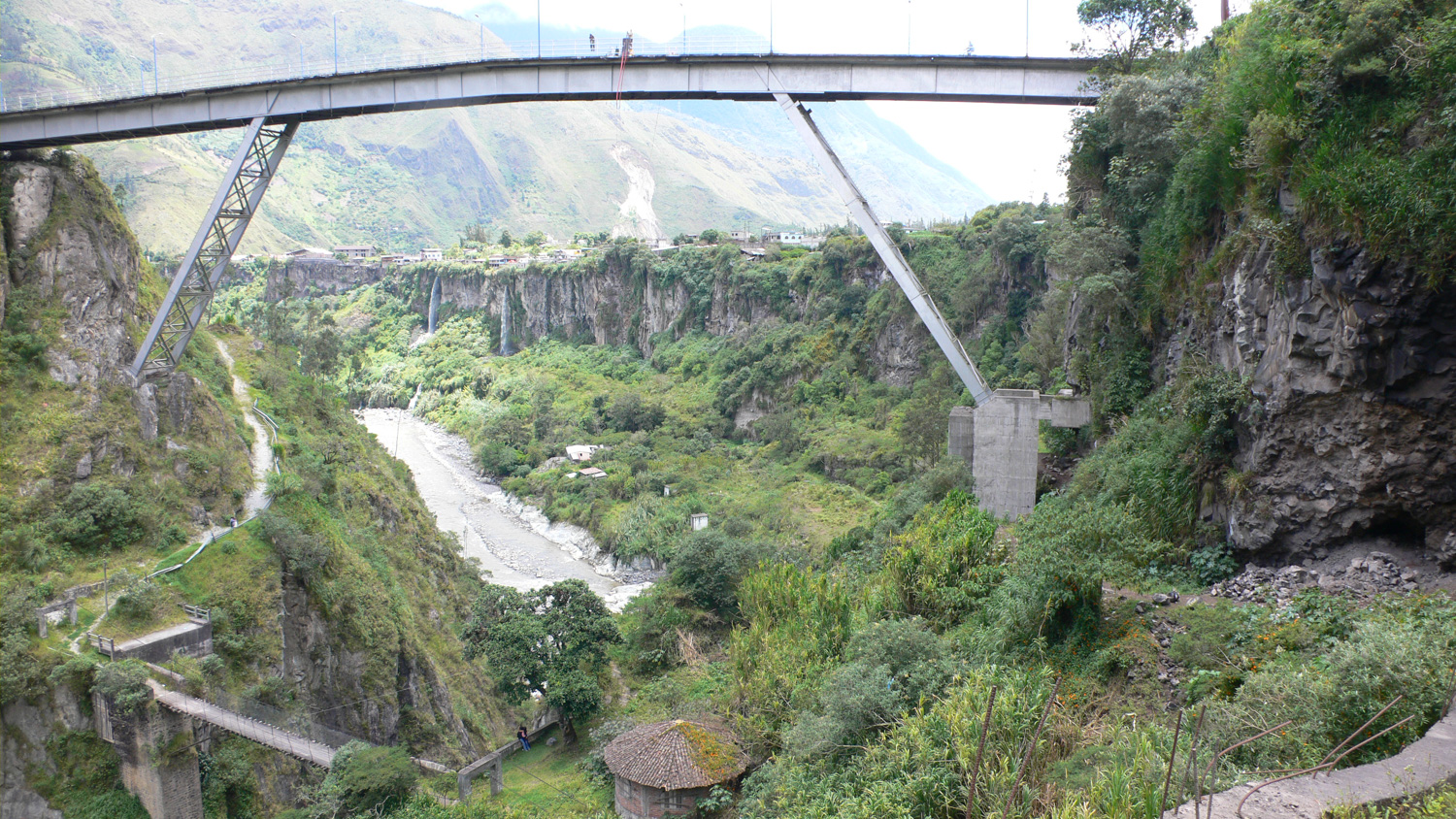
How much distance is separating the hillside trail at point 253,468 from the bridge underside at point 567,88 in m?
10.1

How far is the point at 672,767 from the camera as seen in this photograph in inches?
527

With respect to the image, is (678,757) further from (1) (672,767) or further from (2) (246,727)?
(2) (246,727)

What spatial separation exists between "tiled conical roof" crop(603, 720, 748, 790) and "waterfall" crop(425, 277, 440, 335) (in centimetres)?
7497

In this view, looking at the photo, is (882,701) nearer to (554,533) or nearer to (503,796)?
(503,796)

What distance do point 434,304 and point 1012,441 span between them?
76.4 m

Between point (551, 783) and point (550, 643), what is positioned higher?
point (550, 643)

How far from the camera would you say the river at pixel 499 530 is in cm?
3397

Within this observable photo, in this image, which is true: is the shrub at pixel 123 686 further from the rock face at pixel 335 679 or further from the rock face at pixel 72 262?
the rock face at pixel 72 262

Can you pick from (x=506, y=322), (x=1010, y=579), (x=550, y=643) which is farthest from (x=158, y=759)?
(x=506, y=322)

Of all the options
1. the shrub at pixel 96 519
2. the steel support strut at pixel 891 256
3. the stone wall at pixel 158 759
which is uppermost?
the steel support strut at pixel 891 256

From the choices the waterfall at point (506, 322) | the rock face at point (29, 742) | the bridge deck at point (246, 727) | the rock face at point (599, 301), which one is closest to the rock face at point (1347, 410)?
the bridge deck at point (246, 727)

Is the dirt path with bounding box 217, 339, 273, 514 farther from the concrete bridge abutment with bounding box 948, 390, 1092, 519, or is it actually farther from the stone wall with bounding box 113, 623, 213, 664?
the concrete bridge abutment with bounding box 948, 390, 1092, 519

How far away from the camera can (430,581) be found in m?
29.0

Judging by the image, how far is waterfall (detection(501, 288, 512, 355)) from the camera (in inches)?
2985
